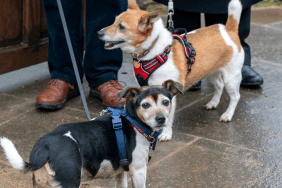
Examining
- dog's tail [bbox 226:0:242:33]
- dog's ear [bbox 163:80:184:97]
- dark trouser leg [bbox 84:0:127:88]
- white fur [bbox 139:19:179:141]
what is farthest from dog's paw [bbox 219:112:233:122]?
dog's ear [bbox 163:80:184:97]

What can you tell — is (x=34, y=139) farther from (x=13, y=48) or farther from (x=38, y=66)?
(x=38, y=66)

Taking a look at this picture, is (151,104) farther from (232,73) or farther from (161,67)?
(232,73)

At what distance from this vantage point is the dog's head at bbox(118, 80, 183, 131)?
7.38 feet

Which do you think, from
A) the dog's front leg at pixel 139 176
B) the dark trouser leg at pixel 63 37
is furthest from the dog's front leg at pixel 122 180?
the dark trouser leg at pixel 63 37

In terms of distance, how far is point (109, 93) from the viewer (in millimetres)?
4004

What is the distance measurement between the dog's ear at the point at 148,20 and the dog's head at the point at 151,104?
101 cm

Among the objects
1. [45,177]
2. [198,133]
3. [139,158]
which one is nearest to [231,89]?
[198,133]

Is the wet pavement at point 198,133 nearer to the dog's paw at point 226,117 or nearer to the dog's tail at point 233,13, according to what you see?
the dog's paw at point 226,117

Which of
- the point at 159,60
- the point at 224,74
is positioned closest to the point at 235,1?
the point at 224,74

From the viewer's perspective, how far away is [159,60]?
3322mm

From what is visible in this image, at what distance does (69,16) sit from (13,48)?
0.96 meters

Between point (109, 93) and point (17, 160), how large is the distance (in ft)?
7.16

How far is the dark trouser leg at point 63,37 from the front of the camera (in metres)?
3.95

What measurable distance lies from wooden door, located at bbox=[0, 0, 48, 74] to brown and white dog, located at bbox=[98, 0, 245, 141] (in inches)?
62.7
